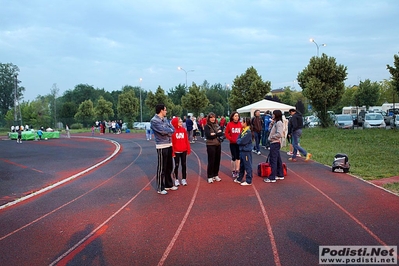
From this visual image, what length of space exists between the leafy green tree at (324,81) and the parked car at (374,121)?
367cm

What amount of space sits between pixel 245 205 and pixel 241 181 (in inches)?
90.5

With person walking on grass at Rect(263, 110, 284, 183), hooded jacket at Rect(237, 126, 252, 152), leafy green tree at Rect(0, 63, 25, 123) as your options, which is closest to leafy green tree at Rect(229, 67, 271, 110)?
person walking on grass at Rect(263, 110, 284, 183)

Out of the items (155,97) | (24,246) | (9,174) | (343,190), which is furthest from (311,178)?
(155,97)

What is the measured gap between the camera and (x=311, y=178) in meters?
9.78

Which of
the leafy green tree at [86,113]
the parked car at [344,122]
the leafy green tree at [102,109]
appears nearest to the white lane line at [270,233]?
the parked car at [344,122]

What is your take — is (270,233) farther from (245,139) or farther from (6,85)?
(6,85)

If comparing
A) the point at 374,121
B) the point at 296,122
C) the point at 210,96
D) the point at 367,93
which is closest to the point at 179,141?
the point at 296,122

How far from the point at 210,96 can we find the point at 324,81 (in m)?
58.2

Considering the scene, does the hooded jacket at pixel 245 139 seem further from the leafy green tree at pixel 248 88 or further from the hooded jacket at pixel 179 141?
the leafy green tree at pixel 248 88

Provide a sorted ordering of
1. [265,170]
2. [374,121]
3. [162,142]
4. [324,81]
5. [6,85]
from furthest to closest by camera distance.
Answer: [6,85] < [374,121] < [324,81] < [265,170] < [162,142]

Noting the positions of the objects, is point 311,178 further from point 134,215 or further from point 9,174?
point 9,174

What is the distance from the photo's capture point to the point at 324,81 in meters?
30.4

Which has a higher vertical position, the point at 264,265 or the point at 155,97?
the point at 155,97

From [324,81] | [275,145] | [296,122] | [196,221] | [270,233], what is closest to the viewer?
[270,233]
